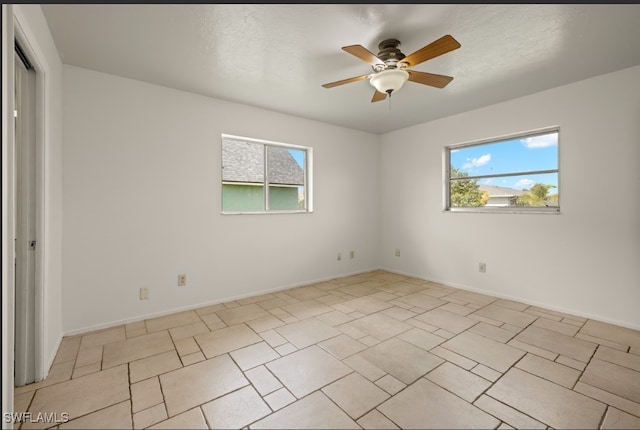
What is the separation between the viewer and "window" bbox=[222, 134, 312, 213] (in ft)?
11.6

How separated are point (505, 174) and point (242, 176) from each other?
11.1 feet

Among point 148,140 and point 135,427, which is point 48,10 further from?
point 135,427

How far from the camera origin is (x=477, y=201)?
12.7 ft

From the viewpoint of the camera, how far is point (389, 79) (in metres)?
2.22

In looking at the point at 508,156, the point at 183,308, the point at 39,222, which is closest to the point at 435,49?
the point at 508,156

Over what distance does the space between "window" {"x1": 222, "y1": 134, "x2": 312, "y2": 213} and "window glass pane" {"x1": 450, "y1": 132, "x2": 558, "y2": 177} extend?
7.30ft

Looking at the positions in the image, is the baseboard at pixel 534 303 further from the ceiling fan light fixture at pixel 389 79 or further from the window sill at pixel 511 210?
the ceiling fan light fixture at pixel 389 79

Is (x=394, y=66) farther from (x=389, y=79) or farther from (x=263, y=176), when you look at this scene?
(x=263, y=176)

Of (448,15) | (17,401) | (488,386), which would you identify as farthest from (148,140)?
(488,386)

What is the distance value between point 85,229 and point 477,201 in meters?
4.53

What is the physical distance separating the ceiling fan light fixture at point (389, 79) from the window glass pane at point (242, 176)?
197 cm

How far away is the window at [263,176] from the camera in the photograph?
139 inches

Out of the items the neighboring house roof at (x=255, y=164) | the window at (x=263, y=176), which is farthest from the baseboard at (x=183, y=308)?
the neighboring house roof at (x=255, y=164)

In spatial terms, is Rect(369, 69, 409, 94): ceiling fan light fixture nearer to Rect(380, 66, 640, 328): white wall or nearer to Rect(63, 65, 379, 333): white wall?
Rect(63, 65, 379, 333): white wall
